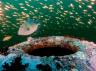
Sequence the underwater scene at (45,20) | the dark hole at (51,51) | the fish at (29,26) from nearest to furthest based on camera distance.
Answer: the dark hole at (51,51) → the fish at (29,26) → the underwater scene at (45,20)

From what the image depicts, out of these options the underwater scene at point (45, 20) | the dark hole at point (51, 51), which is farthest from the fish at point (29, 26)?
the dark hole at point (51, 51)

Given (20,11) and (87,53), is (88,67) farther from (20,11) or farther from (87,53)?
(20,11)

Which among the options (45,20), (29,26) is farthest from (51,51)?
(45,20)

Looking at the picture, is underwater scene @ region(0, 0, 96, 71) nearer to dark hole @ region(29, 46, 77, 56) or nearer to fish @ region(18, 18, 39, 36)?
fish @ region(18, 18, 39, 36)

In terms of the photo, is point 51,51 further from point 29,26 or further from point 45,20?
point 45,20

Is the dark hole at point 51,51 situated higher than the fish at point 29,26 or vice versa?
the dark hole at point 51,51

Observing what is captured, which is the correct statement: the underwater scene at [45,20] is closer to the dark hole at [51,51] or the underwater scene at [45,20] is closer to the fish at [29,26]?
the fish at [29,26]

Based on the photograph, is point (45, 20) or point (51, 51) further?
point (45, 20)

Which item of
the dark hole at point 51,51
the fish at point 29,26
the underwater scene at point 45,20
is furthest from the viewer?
the underwater scene at point 45,20

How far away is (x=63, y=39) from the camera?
15.4 ft

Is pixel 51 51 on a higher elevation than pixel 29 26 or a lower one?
→ higher

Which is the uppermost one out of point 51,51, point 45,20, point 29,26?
point 51,51

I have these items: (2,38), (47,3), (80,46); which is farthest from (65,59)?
(47,3)

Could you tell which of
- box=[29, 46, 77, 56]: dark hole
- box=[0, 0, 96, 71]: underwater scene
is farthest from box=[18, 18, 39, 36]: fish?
box=[29, 46, 77, 56]: dark hole
